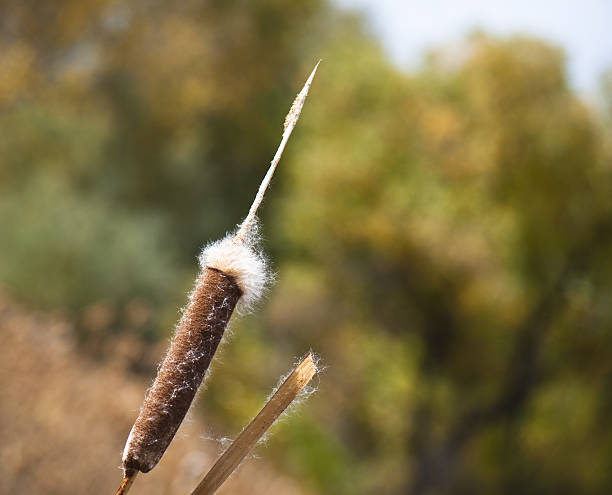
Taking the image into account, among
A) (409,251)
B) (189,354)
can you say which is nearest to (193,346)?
(189,354)

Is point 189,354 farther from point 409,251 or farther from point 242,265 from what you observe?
point 409,251

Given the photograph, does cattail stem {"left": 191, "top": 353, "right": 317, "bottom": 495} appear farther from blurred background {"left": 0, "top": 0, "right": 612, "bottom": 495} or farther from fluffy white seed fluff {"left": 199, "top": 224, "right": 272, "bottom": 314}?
blurred background {"left": 0, "top": 0, "right": 612, "bottom": 495}

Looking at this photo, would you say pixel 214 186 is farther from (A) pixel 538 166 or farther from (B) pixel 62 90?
(A) pixel 538 166

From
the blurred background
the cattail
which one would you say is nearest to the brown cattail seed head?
the cattail

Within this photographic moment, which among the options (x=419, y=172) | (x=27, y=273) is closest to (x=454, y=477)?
(x=419, y=172)

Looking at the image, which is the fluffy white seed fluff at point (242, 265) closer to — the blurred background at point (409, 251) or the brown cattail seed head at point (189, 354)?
the brown cattail seed head at point (189, 354)

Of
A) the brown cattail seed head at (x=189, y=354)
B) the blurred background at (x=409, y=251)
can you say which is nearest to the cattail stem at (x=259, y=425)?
the brown cattail seed head at (x=189, y=354)
